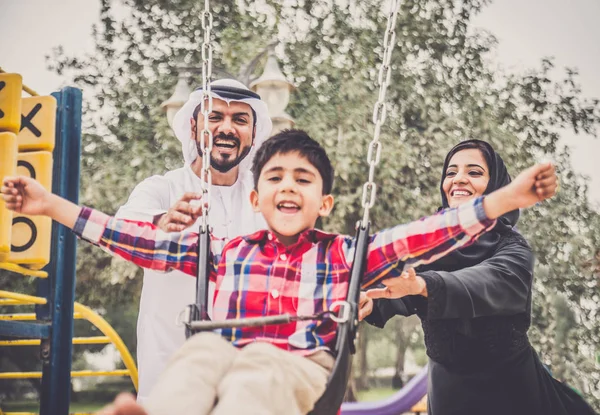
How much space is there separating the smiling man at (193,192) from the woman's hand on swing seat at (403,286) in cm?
83

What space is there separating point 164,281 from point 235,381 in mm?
1496

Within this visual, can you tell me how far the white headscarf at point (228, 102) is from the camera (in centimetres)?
346

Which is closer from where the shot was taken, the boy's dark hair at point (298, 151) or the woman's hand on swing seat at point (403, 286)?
the boy's dark hair at point (298, 151)

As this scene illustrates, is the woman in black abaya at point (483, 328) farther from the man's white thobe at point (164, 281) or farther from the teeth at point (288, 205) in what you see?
the man's white thobe at point (164, 281)

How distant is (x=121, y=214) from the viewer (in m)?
3.15

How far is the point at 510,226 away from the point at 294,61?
6.68m

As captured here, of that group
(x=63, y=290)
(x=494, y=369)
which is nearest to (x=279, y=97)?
(x=63, y=290)

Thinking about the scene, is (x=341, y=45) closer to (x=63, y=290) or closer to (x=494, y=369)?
(x=63, y=290)

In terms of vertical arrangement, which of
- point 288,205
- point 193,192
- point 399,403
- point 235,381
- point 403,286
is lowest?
point 399,403

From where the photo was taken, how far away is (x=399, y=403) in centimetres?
535

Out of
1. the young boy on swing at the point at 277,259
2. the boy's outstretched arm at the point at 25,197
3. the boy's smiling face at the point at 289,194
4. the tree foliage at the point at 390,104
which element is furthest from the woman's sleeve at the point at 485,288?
the tree foliage at the point at 390,104

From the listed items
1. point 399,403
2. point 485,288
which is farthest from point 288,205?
point 399,403

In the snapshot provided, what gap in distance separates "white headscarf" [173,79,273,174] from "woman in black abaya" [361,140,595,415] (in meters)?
0.99

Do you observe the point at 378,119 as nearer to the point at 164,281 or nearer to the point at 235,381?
the point at 235,381
